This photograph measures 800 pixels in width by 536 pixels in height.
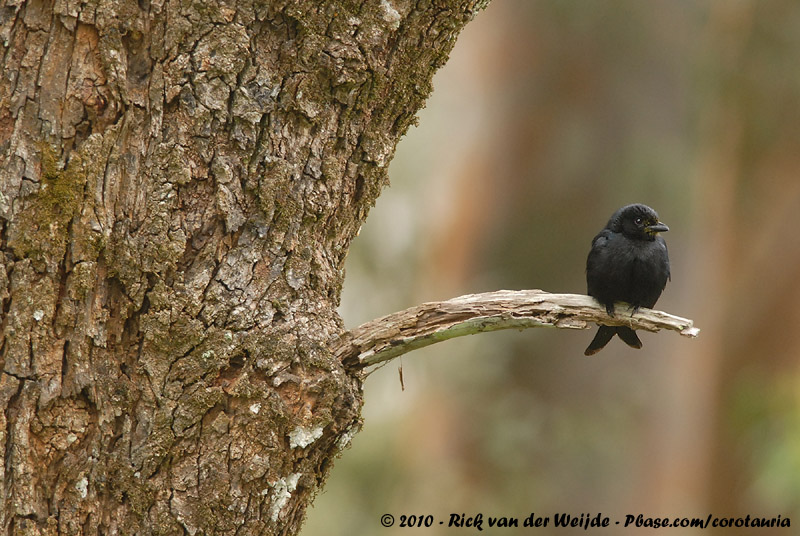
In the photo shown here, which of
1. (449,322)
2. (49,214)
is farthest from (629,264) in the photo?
(49,214)

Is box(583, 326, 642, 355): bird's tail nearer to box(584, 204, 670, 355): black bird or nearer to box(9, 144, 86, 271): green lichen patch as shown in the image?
box(584, 204, 670, 355): black bird

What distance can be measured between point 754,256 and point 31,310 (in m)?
10.5

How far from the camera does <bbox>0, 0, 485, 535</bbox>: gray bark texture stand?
228cm

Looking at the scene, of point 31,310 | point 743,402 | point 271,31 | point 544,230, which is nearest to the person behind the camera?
point 31,310

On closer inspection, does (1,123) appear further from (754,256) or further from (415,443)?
(754,256)

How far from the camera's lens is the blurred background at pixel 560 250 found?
7723 millimetres

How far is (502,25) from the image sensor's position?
9742 mm

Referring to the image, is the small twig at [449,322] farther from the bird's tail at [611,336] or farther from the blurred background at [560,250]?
the blurred background at [560,250]

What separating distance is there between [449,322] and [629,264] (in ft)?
5.57

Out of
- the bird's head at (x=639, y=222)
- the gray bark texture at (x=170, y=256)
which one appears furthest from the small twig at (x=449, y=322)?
the bird's head at (x=639, y=222)

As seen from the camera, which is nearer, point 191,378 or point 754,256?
point 191,378

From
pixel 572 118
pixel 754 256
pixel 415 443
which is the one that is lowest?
pixel 415 443

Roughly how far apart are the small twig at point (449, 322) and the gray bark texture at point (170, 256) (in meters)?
0.10

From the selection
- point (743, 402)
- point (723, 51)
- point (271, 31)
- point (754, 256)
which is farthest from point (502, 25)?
point (271, 31)
